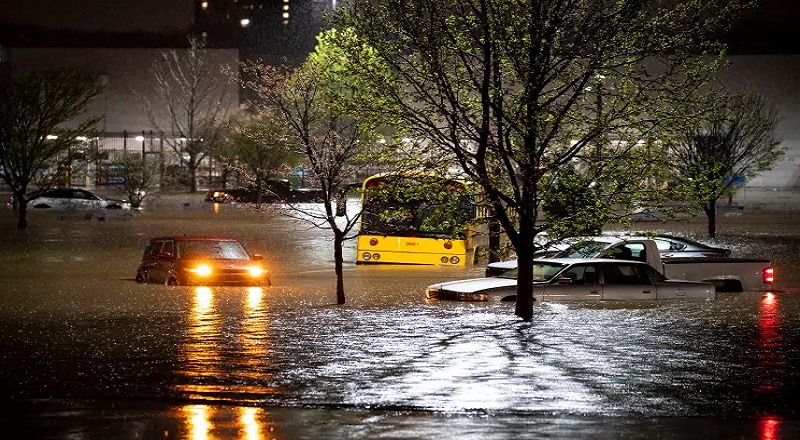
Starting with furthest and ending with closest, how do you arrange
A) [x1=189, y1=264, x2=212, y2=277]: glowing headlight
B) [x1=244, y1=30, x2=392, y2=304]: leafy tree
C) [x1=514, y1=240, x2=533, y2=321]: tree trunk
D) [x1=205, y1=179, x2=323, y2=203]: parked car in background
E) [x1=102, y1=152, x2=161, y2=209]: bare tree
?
[x1=205, y1=179, x2=323, y2=203]: parked car in background, [x1=102, y1=152, x2=161, y2=209]: bare tree, [x1=189, y1=264, x2=212, y2=277]: glowing headlight, [x1=244, y1=30, x2=392, y2=304]: leafy tree, [x1=514, y1=240, x2=533, y2=321]: tree trunk

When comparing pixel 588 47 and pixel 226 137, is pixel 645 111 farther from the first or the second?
pixel 226 137

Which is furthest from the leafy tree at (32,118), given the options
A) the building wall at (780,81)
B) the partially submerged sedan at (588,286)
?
the building wall at (780,81)

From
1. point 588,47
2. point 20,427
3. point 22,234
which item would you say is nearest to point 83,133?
point 22,234

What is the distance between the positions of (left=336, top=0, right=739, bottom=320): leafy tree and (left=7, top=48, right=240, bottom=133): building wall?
69.1m

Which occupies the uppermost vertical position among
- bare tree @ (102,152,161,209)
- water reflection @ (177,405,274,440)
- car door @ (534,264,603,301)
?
bare tree @ (102,152,161,209)

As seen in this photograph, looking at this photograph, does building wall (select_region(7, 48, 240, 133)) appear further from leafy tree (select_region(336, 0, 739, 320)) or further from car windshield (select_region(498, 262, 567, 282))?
leafy tree (select_region(336, 0, 739, 320))

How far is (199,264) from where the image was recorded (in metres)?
27.0

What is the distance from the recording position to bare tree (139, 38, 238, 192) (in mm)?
80312

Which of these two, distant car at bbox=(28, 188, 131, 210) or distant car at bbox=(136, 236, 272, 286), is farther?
distant car at bbox=(28, 188, 131, 210)

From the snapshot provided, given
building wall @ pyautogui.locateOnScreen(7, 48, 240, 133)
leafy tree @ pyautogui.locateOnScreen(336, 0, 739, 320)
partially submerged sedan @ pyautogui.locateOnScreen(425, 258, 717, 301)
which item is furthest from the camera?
building wall @ pyautogui.locateOnScreen(7, 48, 240, 133)

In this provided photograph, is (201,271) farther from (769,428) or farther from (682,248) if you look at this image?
(769,428)

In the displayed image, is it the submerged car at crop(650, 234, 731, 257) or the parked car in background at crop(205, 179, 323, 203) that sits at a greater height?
the parked car in background at crop(205, 179, 323, 203)

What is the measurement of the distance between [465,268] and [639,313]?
512 inches

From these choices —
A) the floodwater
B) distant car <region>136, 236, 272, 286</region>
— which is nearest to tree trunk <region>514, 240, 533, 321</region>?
the floodwater
